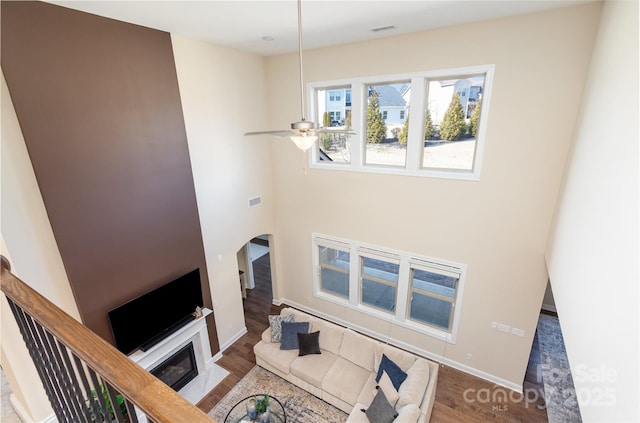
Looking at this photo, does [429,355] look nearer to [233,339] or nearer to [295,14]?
[233,339]

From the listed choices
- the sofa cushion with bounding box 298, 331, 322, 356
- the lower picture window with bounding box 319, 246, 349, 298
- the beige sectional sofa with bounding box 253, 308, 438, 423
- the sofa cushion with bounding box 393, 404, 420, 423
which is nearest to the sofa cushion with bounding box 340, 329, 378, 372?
the beige sectional sofa with bounding box 253, 308, 438, 423

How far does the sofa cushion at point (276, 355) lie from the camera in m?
5.60

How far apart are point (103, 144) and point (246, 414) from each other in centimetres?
439

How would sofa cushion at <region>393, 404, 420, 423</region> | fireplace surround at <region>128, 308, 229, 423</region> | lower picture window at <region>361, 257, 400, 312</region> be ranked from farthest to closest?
lower picture window at <region>361, 257, 400, 312</region> → fireplace surround at <region>128, 308, 229, 423</region> → sofa cushion at <region>393, 404, 420, 423</region>

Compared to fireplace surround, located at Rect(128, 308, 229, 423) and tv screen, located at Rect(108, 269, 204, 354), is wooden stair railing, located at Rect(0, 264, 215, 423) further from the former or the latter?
fireplace surround, located at Rect(128, 308, 229, 423)

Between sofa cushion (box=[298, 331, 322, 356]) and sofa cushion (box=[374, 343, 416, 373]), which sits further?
sofa cushion (box=[298, 331, 322, 356])

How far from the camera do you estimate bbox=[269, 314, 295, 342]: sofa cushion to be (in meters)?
6.03

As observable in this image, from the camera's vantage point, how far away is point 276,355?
5738 mm

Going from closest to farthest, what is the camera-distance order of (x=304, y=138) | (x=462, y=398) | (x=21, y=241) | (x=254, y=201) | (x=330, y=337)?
1. (x=304, y=138)
2. (x=21, y=241)
3. (x=462, y=398)
4. (x=330, y=337)
5. (x=254, y=201)

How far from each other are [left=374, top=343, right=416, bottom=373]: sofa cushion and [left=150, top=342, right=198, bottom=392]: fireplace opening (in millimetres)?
3372

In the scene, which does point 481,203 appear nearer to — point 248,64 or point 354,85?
point 354,85

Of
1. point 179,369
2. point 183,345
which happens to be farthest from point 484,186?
point 179,369

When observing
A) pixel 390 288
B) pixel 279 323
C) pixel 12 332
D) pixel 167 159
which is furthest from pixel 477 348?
pixel 12 332

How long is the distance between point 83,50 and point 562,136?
6.12 meters
